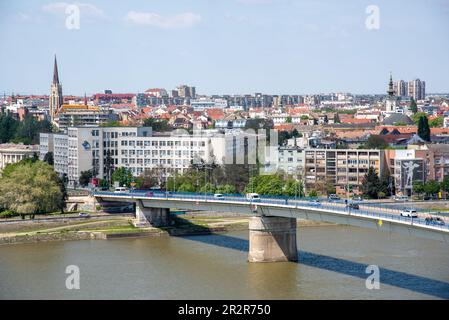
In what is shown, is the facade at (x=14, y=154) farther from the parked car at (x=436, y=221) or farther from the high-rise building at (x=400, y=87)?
the high-rise building at (x=400, y=87)

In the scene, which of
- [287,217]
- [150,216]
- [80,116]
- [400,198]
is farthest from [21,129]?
[287,217]

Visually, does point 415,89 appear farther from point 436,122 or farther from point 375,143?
point 375,143

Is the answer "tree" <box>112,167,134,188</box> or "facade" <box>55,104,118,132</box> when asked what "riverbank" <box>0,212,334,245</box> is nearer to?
"tree" <box>112,167,134,188</box>

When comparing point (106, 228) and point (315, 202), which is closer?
point (315, 202)

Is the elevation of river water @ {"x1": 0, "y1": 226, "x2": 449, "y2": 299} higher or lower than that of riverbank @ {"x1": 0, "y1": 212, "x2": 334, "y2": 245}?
lower

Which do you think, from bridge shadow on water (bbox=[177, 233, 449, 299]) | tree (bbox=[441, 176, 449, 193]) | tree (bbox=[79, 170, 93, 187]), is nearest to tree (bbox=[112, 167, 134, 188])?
tree (bbox=[79, 170, 93, 187])
